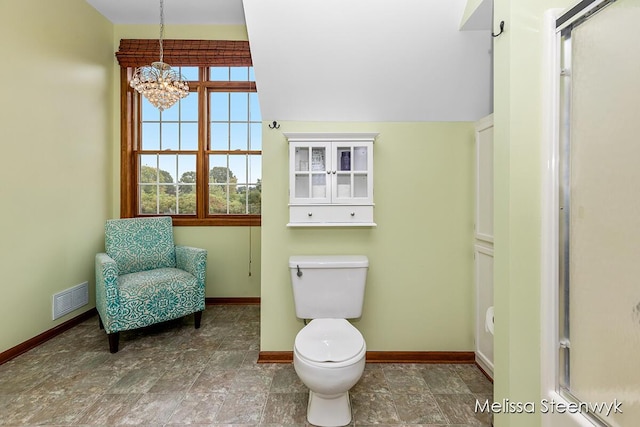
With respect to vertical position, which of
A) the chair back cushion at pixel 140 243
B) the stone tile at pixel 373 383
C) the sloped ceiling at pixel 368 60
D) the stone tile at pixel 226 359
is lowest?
the stone tile at pixel 373 383

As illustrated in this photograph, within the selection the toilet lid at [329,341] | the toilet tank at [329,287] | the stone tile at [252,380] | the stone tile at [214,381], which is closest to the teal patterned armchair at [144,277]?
the stone tile at [214,381]

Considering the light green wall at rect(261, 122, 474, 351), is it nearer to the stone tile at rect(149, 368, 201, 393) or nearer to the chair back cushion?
the stone tile at rect(149, 368, 201, 393)

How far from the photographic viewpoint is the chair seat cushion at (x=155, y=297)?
2273 millimetres

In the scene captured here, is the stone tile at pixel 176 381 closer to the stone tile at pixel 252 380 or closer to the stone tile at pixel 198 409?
the stone tile at pixel 198 409

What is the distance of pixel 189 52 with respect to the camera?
123 inches

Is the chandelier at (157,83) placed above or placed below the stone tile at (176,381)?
above

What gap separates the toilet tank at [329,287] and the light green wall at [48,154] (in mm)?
1977

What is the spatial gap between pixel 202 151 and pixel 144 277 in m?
1.38

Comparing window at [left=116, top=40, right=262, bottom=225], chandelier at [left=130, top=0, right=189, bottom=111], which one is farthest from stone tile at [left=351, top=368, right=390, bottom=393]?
chandelier at [left=130, top=0, right=189, bottom=111]

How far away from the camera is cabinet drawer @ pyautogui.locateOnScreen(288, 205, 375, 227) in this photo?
2.06 metres

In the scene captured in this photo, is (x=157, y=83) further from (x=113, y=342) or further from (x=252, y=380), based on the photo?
(x=252, y=380)

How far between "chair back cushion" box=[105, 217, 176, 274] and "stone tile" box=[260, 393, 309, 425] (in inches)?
67.3

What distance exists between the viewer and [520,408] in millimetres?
1137

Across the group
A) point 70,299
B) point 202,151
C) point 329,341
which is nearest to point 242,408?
point 329,341
